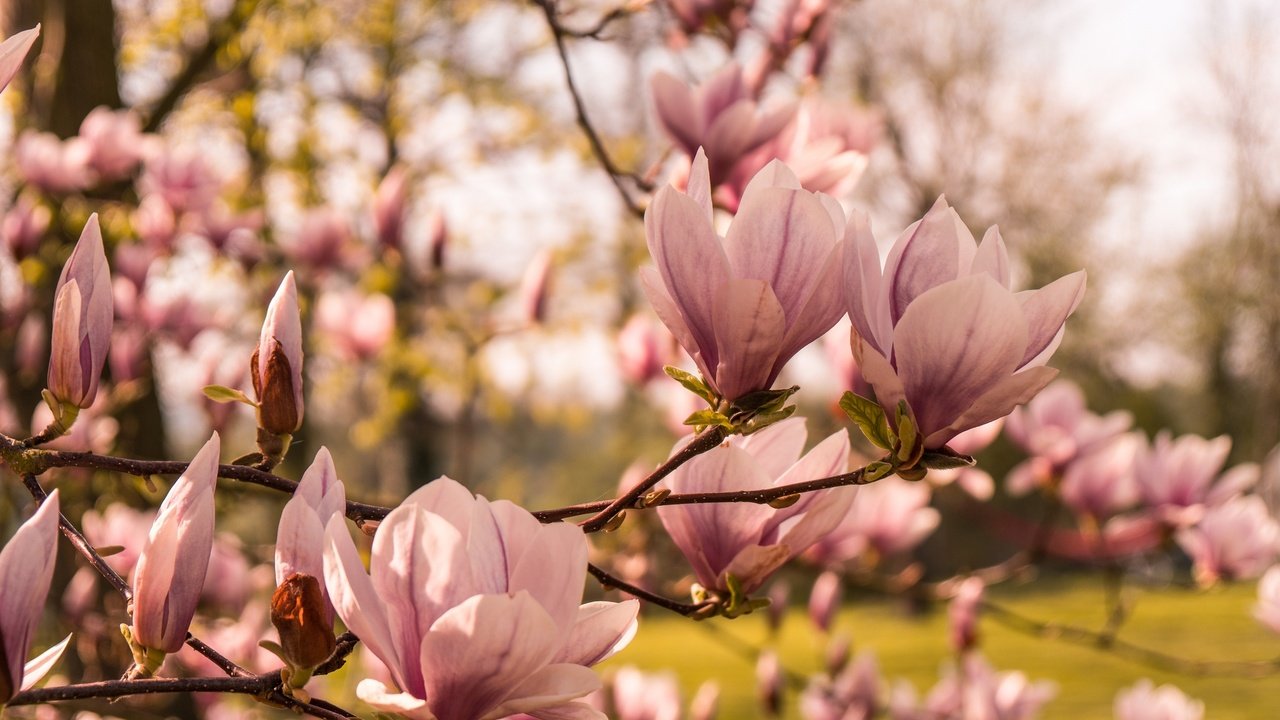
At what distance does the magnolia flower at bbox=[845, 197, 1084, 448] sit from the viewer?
0.75 meters

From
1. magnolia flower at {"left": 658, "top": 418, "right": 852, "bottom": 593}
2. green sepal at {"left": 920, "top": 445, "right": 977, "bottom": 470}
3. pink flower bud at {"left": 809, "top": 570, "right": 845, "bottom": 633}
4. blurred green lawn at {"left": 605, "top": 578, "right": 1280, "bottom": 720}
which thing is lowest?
blurred green lawn at {"left": 605, "top": 578, "right": 1280, "bottom": 720}

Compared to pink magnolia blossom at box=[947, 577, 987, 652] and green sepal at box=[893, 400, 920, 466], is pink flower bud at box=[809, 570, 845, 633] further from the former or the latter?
green sepal at box=[893, 400, 920, 466]

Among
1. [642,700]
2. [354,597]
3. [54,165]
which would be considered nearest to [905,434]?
[354,597]

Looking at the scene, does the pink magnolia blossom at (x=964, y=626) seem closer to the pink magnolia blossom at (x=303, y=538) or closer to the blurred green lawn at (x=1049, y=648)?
the pink magnolia blossom at (x=303, y=538)

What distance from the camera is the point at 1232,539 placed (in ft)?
7.50

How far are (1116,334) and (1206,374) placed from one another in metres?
2.45

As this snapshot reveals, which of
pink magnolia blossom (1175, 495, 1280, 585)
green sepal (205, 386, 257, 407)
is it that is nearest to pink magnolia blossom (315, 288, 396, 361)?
pink magnolia blossom (1175, 495, 1280, 585)

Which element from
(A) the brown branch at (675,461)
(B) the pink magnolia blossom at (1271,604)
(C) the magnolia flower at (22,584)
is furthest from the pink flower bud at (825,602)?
(C) the magnolia flower at (22,584)

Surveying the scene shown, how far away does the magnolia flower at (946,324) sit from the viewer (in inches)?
29.7

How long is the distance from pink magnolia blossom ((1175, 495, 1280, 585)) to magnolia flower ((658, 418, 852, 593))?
163 cm

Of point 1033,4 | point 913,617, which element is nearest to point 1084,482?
→ point 913,617

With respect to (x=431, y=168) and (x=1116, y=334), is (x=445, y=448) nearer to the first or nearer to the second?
(x=431, y=168)

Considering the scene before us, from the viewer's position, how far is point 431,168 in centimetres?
1052

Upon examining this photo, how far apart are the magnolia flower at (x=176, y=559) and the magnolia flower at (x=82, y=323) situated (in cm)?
19
